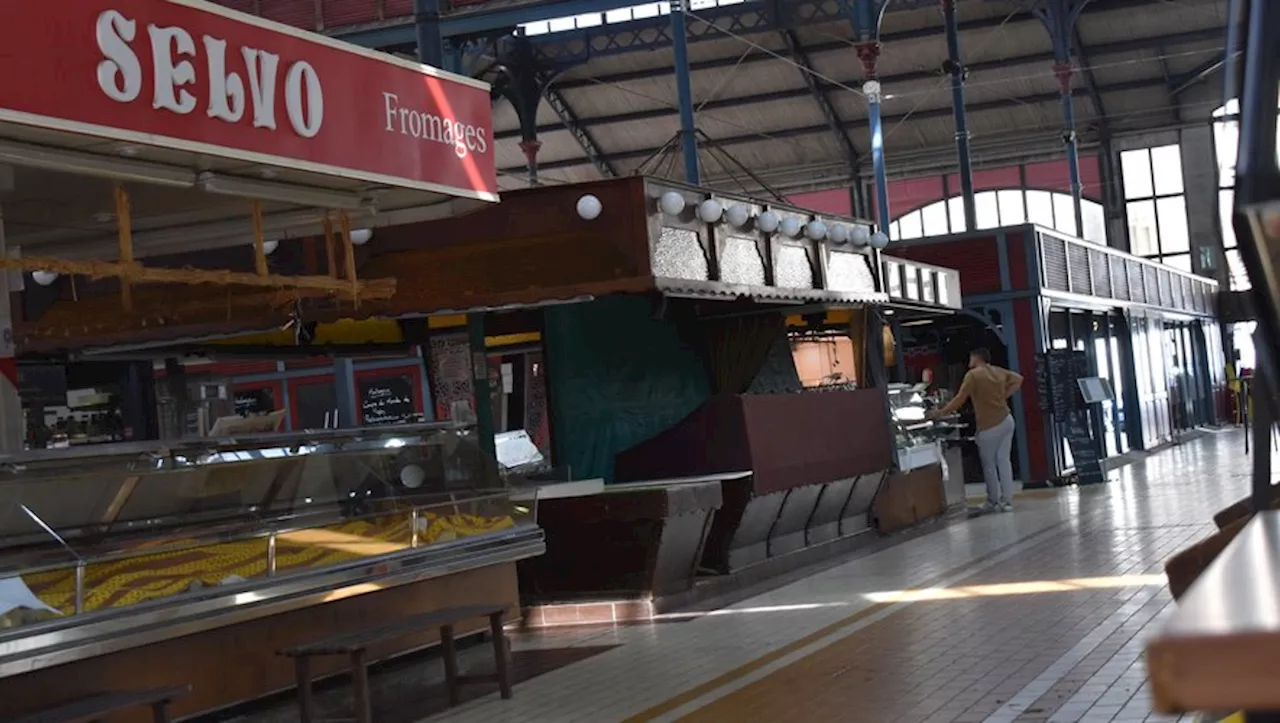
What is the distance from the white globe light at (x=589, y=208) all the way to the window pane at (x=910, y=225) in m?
32.5

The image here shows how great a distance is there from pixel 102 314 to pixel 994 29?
89.0ft

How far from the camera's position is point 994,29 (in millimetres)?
35156

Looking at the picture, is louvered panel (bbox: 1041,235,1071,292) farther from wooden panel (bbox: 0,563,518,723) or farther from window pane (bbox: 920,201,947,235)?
window pane (bbox: 920,201,947,235)

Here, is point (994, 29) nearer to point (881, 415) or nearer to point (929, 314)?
point (929, 314)

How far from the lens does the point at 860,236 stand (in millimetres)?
14336

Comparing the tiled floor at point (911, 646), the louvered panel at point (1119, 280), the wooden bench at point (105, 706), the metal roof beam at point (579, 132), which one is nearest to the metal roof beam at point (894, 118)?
the metal roof beam at point (579, 132)

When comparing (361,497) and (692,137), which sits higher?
(692,137)

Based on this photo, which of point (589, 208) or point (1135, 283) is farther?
point (1135, 283)

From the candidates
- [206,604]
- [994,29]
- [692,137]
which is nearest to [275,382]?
[692,137]

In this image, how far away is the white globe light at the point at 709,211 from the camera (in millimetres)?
11461

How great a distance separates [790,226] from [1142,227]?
30190 millimetres

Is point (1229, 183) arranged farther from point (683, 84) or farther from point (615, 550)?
point (683, 84)

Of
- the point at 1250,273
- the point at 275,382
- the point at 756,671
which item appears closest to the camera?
the point at 1250,273

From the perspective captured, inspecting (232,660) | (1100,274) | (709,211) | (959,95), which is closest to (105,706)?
(232,660)
